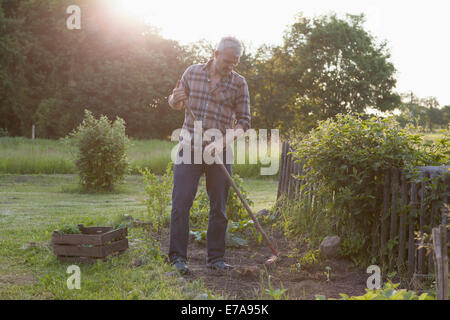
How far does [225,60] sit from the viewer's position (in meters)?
3.96

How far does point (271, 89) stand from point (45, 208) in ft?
83.8

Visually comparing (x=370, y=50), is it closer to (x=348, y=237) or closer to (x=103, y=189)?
(x=103, y=189)

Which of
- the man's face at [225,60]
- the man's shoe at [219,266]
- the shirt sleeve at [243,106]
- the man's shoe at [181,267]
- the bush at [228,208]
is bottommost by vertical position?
the man's shoe at [219,266]

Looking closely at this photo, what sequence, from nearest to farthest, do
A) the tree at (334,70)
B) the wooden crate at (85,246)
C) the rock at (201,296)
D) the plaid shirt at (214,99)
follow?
1. the rock at (201,296)
2. the plaid shirt at (214,99)
3. the wooden crate at (85,246)
4. the tree at (334,70)

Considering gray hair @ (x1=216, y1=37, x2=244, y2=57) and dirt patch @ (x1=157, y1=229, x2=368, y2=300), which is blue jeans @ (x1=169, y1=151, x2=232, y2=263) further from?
gray hair @ (x1=216, y1=37, x2=244, y2=57)

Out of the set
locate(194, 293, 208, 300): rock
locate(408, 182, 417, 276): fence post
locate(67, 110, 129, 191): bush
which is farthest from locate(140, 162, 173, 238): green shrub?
locate(67, 110, 129, 191): bush

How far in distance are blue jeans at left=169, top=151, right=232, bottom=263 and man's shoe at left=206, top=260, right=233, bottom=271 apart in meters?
0.05

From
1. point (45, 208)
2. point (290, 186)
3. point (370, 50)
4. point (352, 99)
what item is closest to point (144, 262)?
point (290, 186)

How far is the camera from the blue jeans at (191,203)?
407 cm

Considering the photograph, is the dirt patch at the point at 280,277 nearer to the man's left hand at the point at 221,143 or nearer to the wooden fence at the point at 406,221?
the wooden fence at the point at 406,221

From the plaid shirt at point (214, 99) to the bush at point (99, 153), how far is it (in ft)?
21.2

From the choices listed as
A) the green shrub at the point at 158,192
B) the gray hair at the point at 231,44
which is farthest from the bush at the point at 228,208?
the gray hair at the point at 231,44

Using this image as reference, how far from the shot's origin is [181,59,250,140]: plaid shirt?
161 inches
